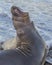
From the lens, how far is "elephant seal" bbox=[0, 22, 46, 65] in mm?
5348

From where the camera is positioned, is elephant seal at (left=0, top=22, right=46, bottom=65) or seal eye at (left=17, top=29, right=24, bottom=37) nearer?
elephant seal at (left=0, top=22, right=46, bottom=65)

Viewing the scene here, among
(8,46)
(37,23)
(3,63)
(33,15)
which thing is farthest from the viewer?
(33,15)

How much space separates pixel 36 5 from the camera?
13859 mm

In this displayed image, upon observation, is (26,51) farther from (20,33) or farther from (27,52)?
(20,33)

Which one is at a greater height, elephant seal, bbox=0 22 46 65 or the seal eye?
the seal eye

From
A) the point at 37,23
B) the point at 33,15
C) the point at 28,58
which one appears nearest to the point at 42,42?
the point at 28,58

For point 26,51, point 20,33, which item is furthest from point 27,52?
point 20,33

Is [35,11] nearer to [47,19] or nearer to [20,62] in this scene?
[47,19]

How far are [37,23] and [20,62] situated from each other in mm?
5348

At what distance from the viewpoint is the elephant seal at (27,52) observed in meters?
5.35

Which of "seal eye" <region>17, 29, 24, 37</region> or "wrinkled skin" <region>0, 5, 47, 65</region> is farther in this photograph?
"seal eye" <region>17, 29, 24, 37</region>

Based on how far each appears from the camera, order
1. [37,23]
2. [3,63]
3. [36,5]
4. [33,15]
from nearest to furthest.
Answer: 1. [3,63]
2. [37,23]
3. [33,15]
4. [36,5]

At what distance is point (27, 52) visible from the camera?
553 centimetres

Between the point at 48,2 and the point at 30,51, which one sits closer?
the point at 30,51
